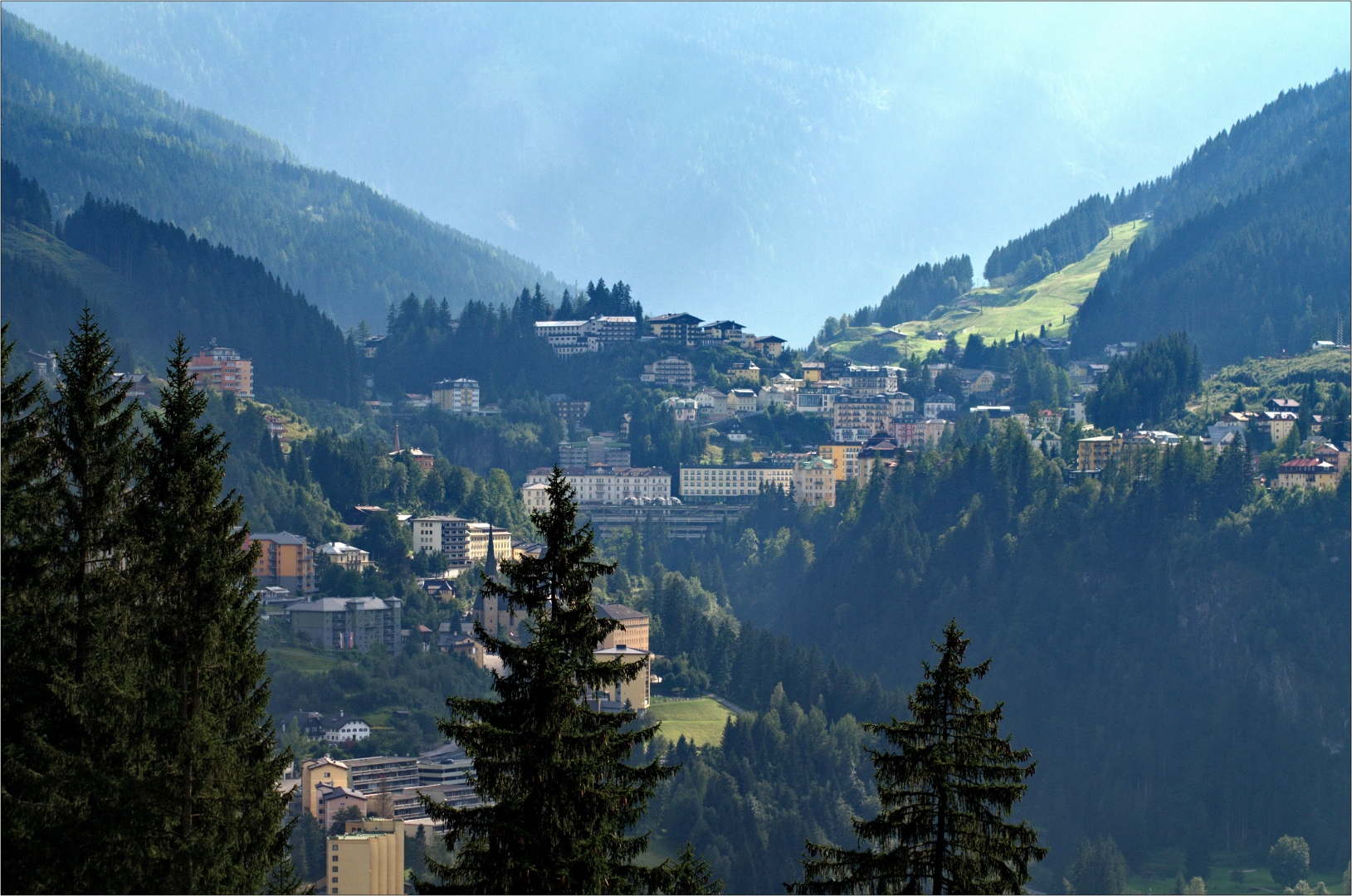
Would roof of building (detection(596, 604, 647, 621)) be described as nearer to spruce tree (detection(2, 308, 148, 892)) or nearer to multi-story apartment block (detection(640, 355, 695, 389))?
multi-story apartment block (detection(640, 355, 695, 389))

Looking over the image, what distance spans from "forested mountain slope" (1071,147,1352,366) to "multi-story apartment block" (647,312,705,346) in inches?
1567

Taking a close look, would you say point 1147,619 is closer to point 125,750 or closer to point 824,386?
point 824,386

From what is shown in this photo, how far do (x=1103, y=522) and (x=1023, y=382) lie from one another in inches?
2238

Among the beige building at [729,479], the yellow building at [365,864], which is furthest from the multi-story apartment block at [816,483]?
the yellow building at [365,864]

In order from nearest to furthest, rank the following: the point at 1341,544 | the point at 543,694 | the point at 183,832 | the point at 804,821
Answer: the point at 543,694
the point at 183,832
the point at 804,821
the point at 1341,544

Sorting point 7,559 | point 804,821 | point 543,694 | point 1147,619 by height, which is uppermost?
point 7,559

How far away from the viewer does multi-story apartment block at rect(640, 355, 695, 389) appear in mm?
186625

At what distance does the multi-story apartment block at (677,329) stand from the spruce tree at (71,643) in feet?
566

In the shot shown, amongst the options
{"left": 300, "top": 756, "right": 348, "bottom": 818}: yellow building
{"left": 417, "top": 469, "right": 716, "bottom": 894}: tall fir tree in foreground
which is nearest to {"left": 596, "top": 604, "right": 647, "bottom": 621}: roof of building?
{"left": 300, "top": 756, "right": 348, "bottom": 818}: yellow building

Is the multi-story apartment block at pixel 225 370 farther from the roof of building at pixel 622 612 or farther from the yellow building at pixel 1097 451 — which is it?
the yellow building at pixel 1097 451

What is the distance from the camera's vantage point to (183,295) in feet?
607

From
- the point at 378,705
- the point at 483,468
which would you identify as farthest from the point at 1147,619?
the point at 483,468

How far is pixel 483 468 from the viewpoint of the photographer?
177m

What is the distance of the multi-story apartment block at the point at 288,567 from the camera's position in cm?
12069
